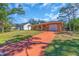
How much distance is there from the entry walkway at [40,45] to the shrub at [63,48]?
6 cm

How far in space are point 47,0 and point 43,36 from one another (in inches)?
17.8

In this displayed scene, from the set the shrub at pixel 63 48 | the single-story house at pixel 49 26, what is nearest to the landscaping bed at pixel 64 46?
the shrub at pixel 63 48

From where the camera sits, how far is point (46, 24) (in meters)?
2.83

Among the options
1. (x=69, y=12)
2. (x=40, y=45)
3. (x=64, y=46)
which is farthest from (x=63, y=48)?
(x=69, y=12)

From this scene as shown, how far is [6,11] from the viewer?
2.87m

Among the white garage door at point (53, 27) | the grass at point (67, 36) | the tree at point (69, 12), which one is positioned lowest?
the grass at point (67, 36)

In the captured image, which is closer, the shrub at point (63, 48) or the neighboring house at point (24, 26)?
the shrub at point (63, 48)

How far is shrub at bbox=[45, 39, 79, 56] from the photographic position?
273cm

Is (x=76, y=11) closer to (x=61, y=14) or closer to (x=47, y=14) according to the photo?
(x=61, y=14)

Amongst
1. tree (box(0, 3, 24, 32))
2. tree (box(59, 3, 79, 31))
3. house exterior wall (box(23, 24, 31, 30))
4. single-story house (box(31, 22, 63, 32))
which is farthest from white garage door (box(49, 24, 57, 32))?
tree (box(0, 3, 24, 32))

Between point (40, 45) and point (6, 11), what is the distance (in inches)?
23.9

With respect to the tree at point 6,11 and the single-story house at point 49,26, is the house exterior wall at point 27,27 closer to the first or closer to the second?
the single-story house at point 49,26

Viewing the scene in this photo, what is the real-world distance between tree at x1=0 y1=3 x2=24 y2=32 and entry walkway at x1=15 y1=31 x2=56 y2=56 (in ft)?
1.30

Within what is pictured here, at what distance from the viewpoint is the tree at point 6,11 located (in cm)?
282
